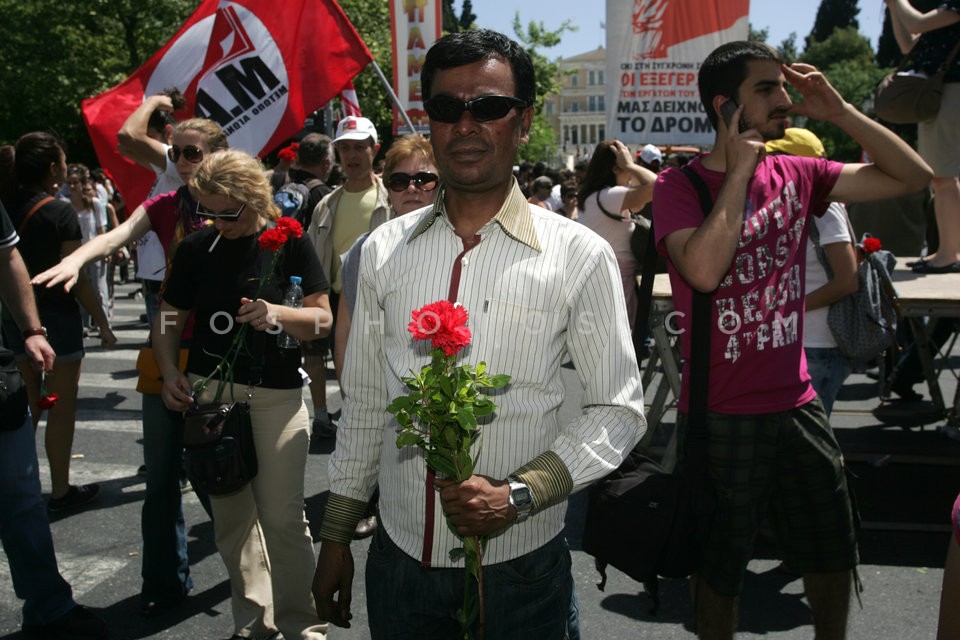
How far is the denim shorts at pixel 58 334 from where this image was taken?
5.55 metres

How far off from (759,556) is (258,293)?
2.94m

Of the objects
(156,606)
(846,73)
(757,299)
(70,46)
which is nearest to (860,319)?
(757,299)

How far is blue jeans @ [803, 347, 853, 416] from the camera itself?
14.6 feet

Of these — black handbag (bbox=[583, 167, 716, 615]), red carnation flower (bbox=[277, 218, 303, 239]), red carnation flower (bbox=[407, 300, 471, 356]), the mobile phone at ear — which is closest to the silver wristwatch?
red carnation flower (bbox=[407, 300, 471, 356])

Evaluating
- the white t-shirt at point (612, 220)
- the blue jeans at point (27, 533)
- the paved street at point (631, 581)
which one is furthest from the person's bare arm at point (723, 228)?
the white t-shirt at point (612, 220)

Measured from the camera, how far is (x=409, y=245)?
234 centimetres

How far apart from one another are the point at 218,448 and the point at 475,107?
1.94 m

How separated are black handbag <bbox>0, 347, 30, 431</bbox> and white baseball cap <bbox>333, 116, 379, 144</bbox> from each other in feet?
9.33

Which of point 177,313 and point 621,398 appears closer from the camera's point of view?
point 621,398

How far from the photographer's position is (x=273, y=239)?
3.64 metres

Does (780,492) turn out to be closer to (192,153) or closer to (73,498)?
(192,153)

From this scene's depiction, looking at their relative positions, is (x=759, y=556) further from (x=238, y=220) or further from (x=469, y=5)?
(x=469, y=5)

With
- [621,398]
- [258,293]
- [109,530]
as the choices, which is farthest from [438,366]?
[109,530]

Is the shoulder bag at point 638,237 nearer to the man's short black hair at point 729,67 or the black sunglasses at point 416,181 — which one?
the black sunglasses at point 416,181
